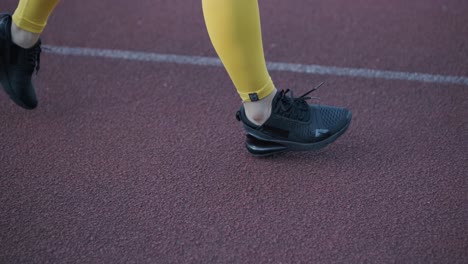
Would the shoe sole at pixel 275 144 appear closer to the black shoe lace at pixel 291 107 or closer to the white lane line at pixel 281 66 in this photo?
the black shoe lace at pixel 291 107

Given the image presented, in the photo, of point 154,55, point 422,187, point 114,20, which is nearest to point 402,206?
point 422,187

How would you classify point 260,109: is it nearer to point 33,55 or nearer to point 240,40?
point 240,40

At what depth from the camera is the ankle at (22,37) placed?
221 centimetres

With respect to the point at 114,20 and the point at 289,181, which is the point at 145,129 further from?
the point at 114,20

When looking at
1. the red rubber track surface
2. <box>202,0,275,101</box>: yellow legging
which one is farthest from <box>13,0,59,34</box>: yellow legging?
<box>202,0,275,101</box>: yellow legging

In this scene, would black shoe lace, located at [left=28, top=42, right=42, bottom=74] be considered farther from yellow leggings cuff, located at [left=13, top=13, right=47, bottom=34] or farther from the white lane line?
the white lane line

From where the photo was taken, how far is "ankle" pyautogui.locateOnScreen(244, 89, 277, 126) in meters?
2.04

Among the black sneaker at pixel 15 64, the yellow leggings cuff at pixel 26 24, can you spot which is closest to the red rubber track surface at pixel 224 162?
the black sneaker at pixel 15 64

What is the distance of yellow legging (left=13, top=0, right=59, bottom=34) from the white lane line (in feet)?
1.81

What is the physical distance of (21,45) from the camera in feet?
7.32

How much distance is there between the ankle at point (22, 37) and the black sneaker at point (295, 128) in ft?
2.81

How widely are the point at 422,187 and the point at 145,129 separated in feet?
3.63

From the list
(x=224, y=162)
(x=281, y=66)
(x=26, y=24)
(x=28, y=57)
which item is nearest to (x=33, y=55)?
(x=28, y=57)

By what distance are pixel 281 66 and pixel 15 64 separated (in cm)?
123
